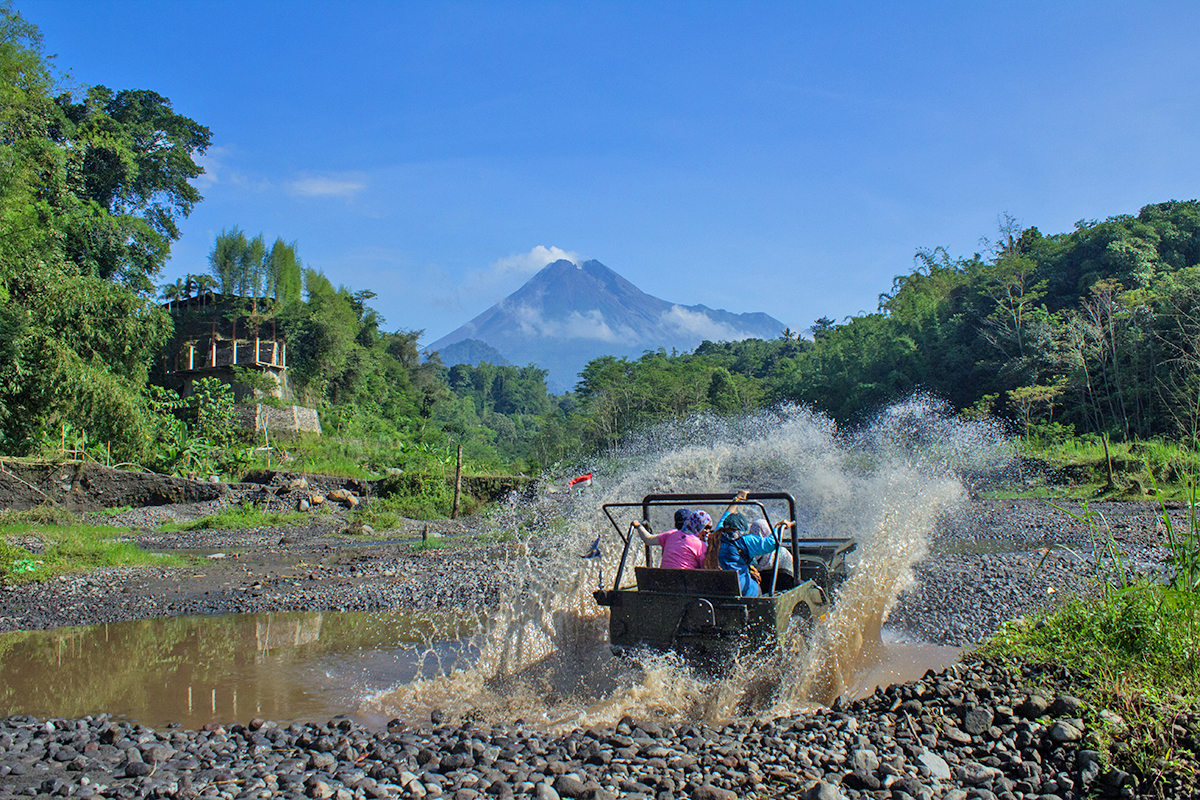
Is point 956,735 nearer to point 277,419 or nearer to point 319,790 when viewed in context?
point 319,790

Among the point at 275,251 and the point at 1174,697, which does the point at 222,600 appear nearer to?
the point at 1174,697

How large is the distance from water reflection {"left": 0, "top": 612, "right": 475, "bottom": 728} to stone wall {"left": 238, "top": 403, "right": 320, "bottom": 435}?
34.7 metres

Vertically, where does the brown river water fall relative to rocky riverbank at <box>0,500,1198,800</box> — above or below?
below

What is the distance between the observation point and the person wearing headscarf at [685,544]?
6832 millimetres

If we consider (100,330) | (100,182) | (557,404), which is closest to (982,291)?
(100,330)

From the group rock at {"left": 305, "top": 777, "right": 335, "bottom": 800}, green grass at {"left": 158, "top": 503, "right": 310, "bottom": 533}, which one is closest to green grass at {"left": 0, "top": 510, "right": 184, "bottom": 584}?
green grass at {"left": 158, "top": 503, "right": 310, "bottom": 533}

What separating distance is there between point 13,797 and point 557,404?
14085cm

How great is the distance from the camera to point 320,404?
52.4 m

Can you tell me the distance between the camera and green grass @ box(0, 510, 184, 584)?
12141 mm

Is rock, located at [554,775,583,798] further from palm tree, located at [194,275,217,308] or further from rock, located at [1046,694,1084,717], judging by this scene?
palm tree, located at [194,275,217,308]

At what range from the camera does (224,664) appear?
26.8 feet

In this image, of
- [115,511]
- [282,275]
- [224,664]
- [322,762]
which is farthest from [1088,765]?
[282,275]

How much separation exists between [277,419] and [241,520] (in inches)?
940

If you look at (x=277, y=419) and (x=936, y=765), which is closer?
(x=936, y=765)
